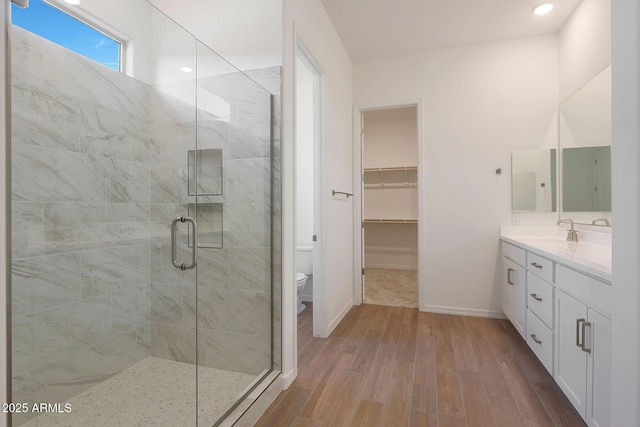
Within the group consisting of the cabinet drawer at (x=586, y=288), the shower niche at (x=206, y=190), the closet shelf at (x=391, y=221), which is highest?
the shower niche at (x=206, y=190)

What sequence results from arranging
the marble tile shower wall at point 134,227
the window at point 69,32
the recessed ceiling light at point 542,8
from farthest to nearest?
the recessed ceiling light at point 542,8 < the marble tile shower wall at point 134,227 < the window at point 69,32

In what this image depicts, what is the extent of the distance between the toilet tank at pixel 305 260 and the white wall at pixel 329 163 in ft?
1.34

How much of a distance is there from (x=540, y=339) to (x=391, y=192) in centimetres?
378

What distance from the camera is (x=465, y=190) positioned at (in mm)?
3332

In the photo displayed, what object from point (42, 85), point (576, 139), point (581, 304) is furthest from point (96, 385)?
point (576, 139)

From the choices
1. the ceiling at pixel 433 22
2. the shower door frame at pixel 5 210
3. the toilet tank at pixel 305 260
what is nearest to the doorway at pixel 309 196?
the toilet tank at pixel 305 260

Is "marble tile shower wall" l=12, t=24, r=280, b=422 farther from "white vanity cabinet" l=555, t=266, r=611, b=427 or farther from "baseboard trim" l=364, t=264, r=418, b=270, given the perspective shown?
"baseboard trim" l=364, t=264, r=418, b=270

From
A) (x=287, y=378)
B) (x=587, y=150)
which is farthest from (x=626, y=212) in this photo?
(x=587, y=150)

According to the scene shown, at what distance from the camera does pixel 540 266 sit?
6.95ft

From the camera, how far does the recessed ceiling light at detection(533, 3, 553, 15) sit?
2676mm

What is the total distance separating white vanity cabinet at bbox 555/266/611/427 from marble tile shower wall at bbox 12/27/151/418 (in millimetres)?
2303

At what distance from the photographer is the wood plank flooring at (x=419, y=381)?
65.8 inches

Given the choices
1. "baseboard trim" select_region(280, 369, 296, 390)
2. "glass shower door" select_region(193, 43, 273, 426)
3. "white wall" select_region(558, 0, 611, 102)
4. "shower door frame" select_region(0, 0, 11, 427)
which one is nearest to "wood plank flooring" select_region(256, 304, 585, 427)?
"baseboard trim" select_region(280, 369, 296, 390)

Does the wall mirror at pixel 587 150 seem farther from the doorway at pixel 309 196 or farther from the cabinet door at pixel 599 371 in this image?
the doorway at pixel 309 196
